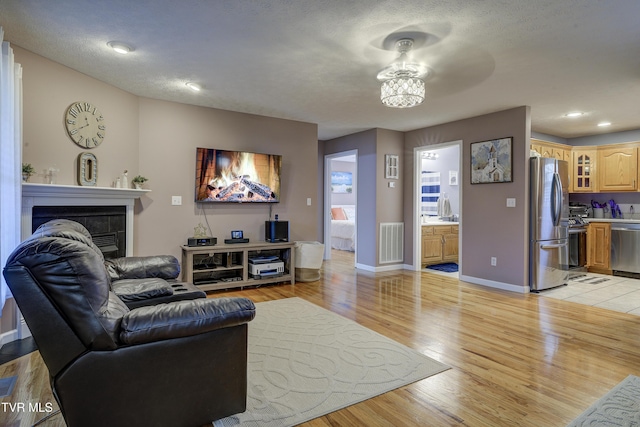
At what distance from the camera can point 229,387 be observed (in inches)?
70.8

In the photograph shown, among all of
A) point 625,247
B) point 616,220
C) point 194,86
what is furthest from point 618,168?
point 194,86

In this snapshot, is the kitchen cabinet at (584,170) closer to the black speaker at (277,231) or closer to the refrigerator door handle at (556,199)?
the refrigerator door handle at (556,199)

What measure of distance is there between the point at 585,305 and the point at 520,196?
4.91 feet

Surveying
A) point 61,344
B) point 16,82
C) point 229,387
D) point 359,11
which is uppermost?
point 359,11

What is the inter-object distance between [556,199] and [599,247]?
2185 millimetres

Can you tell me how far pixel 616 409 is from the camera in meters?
2.00

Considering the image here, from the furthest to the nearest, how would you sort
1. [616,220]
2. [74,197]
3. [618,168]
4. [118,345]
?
[618,168] → [616,220] → [74,197] → [118,345]

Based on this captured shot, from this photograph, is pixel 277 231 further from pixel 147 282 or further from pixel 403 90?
pixel 403 90

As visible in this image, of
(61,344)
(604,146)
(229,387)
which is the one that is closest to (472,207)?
(604,146)

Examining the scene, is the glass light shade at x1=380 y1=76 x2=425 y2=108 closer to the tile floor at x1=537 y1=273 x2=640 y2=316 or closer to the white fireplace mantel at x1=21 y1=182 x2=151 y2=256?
the white fireplace mantel at x1=21 y1=182 x2=151 y2=256

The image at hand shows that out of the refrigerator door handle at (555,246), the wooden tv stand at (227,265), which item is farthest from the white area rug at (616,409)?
the wooden tv stand at (227,265)

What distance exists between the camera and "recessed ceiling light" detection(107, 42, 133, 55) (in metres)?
2.95

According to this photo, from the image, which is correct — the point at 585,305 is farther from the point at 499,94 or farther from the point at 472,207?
the point at 499,94

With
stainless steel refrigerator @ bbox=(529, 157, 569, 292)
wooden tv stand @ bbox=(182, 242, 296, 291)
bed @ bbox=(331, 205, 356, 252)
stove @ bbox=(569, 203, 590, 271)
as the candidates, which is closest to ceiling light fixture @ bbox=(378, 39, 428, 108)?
stainless steel refrigerator @ bbox=(529, 157, 569, 292)
